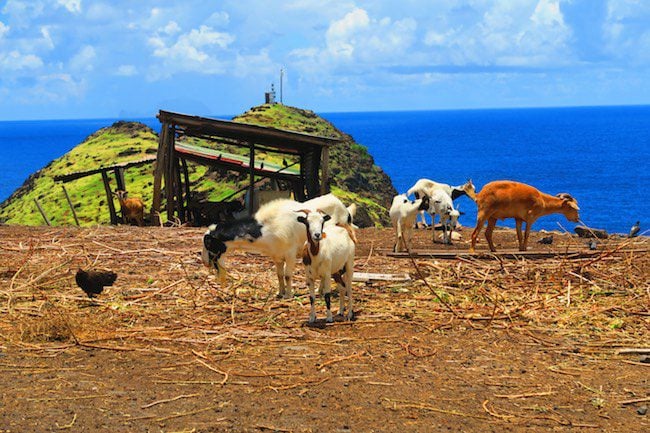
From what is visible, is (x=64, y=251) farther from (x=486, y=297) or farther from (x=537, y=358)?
(x=537, y=358)

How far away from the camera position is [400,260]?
55.9ft

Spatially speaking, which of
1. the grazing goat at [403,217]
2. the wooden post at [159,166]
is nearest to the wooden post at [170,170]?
the wooden post at [159,166]

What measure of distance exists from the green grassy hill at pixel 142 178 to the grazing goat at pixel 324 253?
729 inches

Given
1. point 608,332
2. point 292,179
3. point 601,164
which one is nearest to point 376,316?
point 608,332

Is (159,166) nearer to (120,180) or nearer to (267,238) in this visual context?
(120,180)

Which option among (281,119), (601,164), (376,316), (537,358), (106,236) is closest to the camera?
(537,358)

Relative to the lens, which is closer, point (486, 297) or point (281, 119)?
point (486, 297)

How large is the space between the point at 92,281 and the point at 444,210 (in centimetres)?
973

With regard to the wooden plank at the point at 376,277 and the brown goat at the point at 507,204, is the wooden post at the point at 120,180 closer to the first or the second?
the brown goat at the point at 507,204

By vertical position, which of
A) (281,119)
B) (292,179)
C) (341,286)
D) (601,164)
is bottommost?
(341,286)

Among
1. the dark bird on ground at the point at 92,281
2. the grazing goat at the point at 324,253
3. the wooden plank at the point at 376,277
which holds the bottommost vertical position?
the dark bird on ground at the point at 92,281

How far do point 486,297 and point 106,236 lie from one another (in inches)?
381

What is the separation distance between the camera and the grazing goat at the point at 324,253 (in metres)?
12.0

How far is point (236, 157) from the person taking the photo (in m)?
30.2
